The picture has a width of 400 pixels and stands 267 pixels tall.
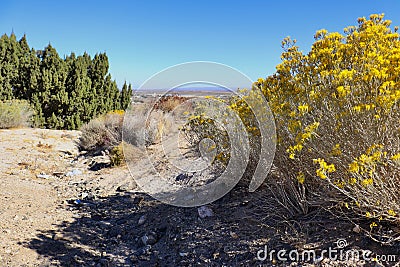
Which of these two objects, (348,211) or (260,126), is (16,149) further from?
(348,211)

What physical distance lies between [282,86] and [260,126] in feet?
1.39

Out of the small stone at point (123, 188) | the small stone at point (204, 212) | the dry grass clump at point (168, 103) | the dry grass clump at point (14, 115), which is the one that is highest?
the dry grass clump at point (168, 103)

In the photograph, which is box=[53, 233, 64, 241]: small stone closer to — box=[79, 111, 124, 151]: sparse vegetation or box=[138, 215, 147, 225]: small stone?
box=[138, 215, 147, 225]: small stone

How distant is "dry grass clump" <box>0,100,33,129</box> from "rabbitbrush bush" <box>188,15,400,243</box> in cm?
1040

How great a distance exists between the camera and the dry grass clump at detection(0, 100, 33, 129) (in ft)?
34.9

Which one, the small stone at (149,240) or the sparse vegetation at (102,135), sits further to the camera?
the sparse vegetation at (102,135)

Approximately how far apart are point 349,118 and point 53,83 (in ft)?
44.5

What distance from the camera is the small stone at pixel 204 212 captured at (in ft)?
11.1

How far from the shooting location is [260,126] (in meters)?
2.99

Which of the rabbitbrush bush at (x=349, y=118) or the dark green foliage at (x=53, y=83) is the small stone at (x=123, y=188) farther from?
the dark green foliage at (x=53, y=83)

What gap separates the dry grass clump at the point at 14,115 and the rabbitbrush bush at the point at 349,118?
10396 mm

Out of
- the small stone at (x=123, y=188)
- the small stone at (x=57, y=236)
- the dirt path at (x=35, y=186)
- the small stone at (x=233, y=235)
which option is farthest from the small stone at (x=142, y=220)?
the small stone at (x=123, y=188)

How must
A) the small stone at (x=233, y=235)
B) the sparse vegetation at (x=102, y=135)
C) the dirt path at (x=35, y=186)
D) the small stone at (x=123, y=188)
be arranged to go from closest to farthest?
the small stone at (x=233, y=235)
the dirt path at (x=35, y=186)
the small stone at (x=123, y=188)
the sparse vegetation at (x=102, y=135)

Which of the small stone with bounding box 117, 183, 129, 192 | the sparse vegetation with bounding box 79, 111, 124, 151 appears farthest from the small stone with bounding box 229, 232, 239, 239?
the sparse vegetation with bounding box 79, 111, 124, 151
